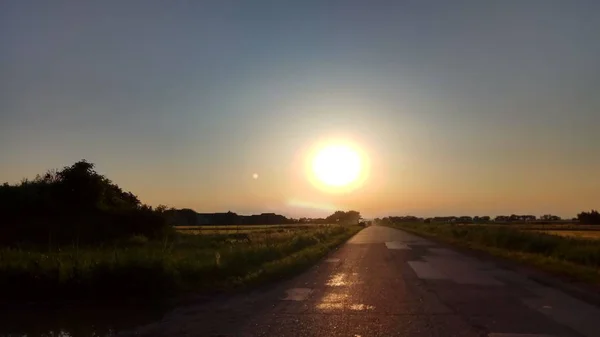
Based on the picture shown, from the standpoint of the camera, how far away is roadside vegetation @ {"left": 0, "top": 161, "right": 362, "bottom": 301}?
48.3ft

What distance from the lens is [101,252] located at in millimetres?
23328

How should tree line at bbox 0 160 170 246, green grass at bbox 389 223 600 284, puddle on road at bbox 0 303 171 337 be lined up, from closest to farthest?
1. puddle on road at bbox 0 303 171 337
2. green grass at bbox 389 223 600 284
3. tree line at bbox 0 160 170 246

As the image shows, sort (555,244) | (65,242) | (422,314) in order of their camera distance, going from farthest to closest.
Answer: (65,242) < (555,244) < (422,314)

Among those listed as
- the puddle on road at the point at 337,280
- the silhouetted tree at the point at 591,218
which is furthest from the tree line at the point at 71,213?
the silhouetted tree at the point at 591,218

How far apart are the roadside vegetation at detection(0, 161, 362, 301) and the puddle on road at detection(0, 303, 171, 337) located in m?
1.08

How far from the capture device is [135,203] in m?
Result: 50.1

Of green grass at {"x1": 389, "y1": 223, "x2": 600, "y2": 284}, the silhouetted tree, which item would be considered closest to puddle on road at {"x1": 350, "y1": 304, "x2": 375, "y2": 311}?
green grass at {"x1": 389, "y1": 223, "x2": 600, "y2": 284}

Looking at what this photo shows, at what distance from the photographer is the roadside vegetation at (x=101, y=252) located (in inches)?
580

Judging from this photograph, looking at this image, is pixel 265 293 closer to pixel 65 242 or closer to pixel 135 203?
pixel 65 242

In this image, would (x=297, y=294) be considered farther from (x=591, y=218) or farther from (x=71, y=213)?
(x=591, y=218)

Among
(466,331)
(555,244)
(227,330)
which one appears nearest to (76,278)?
(227,330)

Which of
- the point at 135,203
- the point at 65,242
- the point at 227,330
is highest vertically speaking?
the point at 135,203

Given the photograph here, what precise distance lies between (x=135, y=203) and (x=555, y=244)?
34.0m

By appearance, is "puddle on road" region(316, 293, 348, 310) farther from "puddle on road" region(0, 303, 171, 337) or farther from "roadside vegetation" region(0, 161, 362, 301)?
"puddle on road" region(0, 303, 171, 337)
